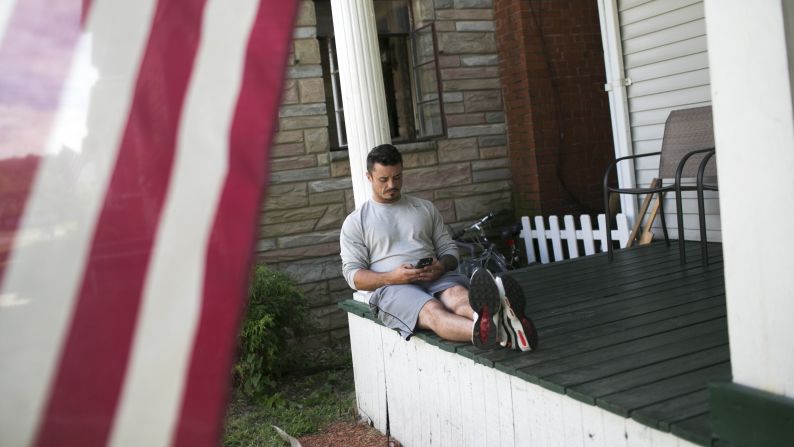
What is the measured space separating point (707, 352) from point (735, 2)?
4.58 feet

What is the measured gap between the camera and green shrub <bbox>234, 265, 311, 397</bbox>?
4.94m

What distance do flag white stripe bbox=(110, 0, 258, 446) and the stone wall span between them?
4792 mm

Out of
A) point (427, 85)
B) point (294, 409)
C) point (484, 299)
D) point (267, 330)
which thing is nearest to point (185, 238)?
point (484, 299)

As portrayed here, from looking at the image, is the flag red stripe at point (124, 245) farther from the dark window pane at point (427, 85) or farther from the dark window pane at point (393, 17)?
the dark window pane at point (393, 17)

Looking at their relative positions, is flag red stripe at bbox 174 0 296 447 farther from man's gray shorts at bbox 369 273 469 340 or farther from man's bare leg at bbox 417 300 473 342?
man's gray shorts at bbox 369 273 469 340

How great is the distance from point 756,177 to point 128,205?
55.3 inches

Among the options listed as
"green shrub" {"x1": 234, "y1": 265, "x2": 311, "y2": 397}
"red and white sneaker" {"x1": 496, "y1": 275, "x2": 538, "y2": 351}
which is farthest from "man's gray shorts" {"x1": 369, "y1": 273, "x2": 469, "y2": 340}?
"green shrub" {"x1": 234, "y1": 265, "x2": 311, "y2": 397}

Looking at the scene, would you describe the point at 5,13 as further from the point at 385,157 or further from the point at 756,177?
the point at 385,157

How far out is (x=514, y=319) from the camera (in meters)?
2.90

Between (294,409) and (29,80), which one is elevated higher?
(29,80)

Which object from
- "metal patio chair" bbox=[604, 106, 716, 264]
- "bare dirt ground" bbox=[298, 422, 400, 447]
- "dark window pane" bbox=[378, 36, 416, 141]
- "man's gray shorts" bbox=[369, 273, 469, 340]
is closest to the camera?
"man's gray shorts" bbox=[369, 273, 469, 340]

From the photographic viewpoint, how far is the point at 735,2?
169 centimetres

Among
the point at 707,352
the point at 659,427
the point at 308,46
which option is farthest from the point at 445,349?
the point at 308,46

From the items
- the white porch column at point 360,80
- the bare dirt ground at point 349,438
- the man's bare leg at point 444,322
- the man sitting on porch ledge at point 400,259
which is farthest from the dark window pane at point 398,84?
the man's bare leg at point 444,322
